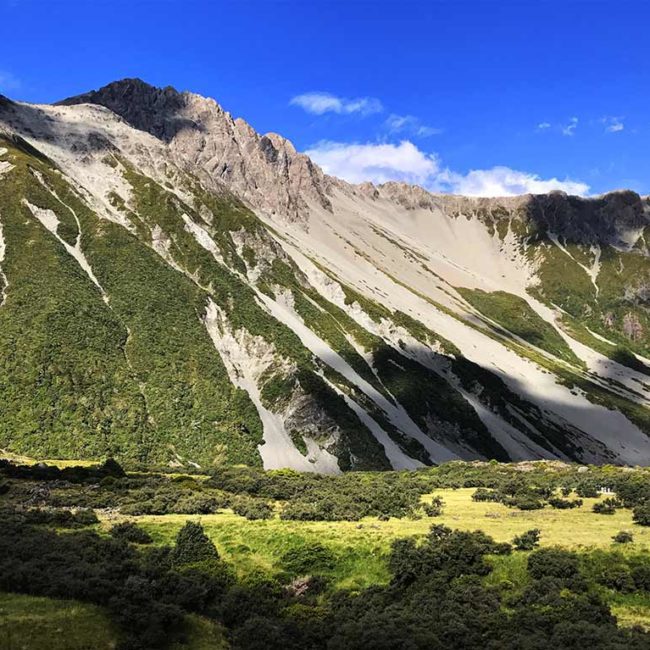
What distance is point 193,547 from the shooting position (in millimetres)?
37688

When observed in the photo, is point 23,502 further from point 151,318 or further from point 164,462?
point 151,318

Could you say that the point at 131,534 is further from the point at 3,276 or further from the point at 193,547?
the point at 3,276

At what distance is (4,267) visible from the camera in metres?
116

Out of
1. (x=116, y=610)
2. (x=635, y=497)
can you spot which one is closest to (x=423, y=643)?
(x=116, y=610)

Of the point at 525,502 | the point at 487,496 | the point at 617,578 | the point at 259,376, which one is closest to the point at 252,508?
the point at 487,496

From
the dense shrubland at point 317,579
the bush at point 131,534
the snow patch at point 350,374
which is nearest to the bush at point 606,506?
the dense shrubland at point 317,579

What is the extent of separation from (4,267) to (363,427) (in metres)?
73.4

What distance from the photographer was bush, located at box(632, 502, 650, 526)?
1672 inches

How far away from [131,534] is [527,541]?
24.9 m

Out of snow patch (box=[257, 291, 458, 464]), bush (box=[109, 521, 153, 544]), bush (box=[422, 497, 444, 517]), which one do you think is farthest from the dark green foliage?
snow patch (box=[257, 291, 458, 464])

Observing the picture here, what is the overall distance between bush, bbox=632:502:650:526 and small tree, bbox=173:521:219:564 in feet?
94.4

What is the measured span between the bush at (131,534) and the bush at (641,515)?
33157 mm

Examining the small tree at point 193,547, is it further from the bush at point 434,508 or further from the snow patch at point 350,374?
the snow patch at point 350,374

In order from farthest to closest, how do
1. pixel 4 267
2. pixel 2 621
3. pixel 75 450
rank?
pixel 4 267 < pixel 75 450 < pixel 2 621
